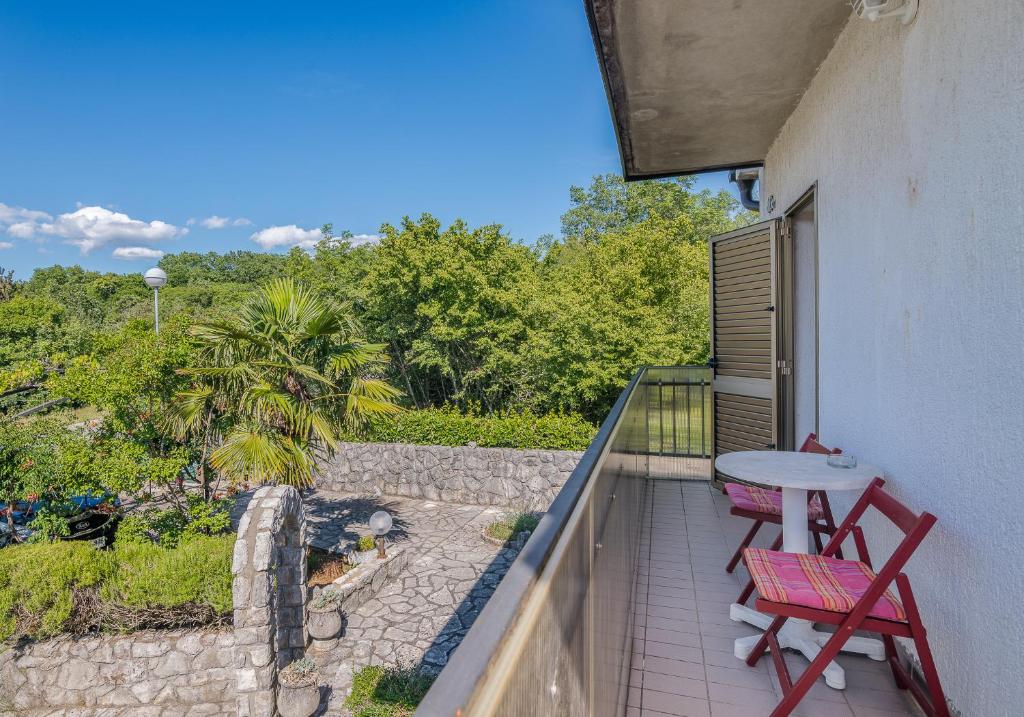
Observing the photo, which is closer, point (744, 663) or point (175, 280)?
point (744, 663)

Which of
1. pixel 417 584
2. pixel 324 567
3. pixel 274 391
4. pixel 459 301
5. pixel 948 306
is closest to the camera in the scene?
pixel 948 306

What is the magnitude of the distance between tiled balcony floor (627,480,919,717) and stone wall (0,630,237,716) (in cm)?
441

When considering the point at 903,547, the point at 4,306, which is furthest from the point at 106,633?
the point at 4,306

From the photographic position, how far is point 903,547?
161 cm

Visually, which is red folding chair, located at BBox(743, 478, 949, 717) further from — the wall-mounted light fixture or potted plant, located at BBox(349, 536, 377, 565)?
potted plant, located at BBox(349, 536, 377, 565)

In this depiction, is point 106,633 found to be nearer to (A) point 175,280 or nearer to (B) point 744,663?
(B) point 744,663

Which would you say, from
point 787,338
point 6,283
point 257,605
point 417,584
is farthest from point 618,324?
point 6,283

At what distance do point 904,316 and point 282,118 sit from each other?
40.6m

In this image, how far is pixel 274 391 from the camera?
240 inches

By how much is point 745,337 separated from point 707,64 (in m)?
2.37

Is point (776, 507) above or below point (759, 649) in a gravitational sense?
above

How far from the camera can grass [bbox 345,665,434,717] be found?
4.41 m

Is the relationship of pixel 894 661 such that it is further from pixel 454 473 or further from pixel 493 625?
pixel 454 473

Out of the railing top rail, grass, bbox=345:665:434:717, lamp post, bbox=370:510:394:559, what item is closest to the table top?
the railing top rail
